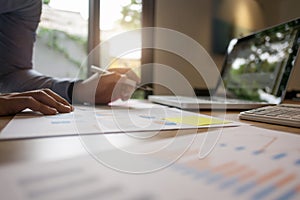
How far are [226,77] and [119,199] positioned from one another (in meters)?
1.06

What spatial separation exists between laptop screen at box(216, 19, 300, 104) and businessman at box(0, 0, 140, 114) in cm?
47

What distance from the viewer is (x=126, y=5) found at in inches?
55.4

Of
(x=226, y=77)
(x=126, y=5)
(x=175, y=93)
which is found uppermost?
(x=126, y=5)

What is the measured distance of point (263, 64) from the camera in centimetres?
96

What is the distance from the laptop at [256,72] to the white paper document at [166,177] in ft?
1.40

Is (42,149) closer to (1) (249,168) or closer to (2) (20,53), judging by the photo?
(1) (249,168)

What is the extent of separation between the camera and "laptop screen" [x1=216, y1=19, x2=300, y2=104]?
33.0 inches

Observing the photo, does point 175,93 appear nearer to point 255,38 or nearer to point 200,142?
point 255,38

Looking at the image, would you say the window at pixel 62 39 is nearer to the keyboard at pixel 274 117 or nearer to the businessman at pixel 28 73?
the businessman at pixel 28 73

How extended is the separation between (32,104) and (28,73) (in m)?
0.37

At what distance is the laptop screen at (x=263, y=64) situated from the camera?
0.84 metres

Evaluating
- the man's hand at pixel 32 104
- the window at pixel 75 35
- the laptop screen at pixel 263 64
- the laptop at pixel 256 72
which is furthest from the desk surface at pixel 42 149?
the window at pixel 75 35

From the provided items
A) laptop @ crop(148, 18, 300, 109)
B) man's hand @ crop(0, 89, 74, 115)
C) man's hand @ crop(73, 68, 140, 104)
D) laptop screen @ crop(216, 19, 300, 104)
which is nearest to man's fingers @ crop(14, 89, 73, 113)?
man's hand @ crop(0, 89, 74, 115)

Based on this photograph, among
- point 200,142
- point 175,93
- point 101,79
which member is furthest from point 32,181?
point 175,93
